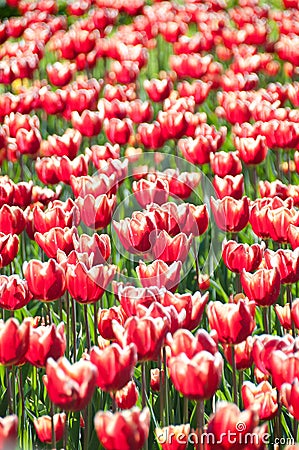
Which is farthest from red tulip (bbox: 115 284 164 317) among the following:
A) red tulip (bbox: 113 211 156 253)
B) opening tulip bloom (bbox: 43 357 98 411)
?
opening tulip bloom (bbox: 43 357 98 411)

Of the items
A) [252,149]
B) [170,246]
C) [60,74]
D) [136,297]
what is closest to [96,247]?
[170,246]

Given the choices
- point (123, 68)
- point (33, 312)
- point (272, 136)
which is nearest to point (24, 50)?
point (123, 68)

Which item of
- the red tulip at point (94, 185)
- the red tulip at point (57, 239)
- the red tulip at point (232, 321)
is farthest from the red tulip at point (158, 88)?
the red tulip at point (232, 321)

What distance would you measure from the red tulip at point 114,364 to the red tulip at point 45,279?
550 millimetres

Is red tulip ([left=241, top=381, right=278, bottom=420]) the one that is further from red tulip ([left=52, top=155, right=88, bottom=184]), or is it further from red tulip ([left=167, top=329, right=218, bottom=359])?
red tulip ([left=52, top=155, right=88, bottom=184])

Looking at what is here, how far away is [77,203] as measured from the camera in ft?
9.62

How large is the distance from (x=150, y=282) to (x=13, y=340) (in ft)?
1.78

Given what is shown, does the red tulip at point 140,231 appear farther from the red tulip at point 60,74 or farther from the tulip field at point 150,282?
the red tulip at point 60,74

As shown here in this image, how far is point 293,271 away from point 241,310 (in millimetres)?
450

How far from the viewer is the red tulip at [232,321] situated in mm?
2039

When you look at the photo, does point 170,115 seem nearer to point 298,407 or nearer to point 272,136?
point 272,136

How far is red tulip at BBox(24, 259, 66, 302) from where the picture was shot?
2299 millimetres

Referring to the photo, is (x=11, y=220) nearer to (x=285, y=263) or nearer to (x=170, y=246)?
(x=170, y=246)

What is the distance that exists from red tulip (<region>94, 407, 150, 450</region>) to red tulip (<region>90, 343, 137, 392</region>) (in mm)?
237
